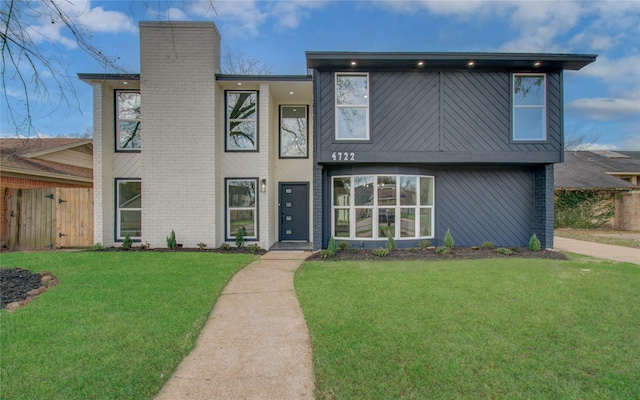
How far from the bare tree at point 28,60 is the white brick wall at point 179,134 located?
5283 mm

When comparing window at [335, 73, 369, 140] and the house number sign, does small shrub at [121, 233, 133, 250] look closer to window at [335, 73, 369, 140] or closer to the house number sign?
the house number sign

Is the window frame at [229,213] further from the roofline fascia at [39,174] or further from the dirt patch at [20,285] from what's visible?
the roofline fascia at [39,174]

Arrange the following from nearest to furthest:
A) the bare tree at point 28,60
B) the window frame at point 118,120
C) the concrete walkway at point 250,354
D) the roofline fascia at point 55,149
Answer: the concrete walkway at point 250,354
the bare tree at point 28,60
the window frame at point 118,120
the roofline fascia at point 55,149

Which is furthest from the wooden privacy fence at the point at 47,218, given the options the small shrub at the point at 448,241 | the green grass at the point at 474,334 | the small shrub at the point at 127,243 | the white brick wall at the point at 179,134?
the small shrub at the point at 448,241

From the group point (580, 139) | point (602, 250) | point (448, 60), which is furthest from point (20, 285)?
point (580, 139)

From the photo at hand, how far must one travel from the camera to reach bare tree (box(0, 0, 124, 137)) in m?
2.99

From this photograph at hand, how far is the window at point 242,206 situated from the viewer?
9.30 m

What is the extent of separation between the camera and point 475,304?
4035 mm

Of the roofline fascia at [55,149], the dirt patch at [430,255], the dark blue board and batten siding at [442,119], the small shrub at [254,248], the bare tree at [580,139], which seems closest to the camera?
the dirt patch at [430,255]

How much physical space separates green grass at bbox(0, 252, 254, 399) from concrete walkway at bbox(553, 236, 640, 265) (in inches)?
355

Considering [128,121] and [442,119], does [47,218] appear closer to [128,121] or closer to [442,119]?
[128,121]

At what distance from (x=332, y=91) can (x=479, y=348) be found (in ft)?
23.4

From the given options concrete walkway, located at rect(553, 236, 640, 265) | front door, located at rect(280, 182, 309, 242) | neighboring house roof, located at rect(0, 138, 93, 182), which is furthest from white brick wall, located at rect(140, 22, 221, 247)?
concrete walkway, located at rect(553, 236, 640, 265)

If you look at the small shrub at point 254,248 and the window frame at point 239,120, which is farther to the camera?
the window frame at point 239,120
